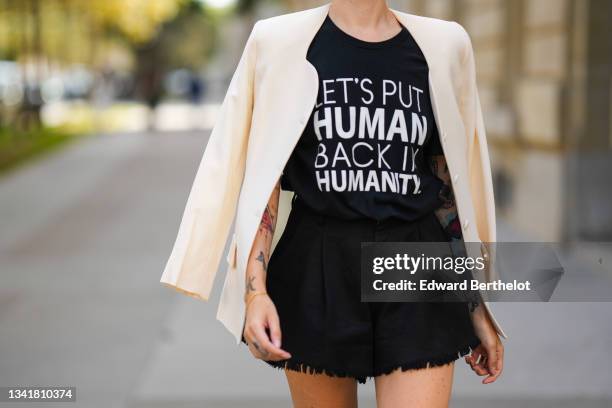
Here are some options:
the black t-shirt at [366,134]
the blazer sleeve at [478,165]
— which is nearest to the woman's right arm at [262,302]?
the black t-shirt at [366,134]

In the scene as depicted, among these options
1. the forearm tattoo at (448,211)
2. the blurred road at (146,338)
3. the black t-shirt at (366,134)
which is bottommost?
the blurred road at (146,338)

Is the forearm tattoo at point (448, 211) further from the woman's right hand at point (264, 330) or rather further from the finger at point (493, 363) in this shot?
the woman's right hand at point (264, 330)

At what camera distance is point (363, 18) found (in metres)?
2.47

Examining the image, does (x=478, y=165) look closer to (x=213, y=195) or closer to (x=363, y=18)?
(x=363, y=18)

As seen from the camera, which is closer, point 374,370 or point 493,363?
point 374,370

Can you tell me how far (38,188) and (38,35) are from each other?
14.1 m

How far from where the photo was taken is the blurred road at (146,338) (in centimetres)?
520

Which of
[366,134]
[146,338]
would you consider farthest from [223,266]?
[366,134]

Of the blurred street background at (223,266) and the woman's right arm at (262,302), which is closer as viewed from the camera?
the woman's right arm at (262,302)

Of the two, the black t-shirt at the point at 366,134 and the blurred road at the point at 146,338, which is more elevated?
the black t-shirt at the point at 366,134

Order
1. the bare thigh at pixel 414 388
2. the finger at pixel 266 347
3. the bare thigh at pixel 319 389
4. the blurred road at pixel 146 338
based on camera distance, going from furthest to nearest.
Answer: the blurred road at pixel 146 338, the bare thigh at pixel 319 389, the bare thigh at pixel 414 388, the finger at pixel 266 347

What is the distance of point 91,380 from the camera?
550cm

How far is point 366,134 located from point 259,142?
252mm

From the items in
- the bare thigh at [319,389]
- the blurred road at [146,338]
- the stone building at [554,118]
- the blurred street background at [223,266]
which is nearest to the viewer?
the bare thigh at [319,389]
